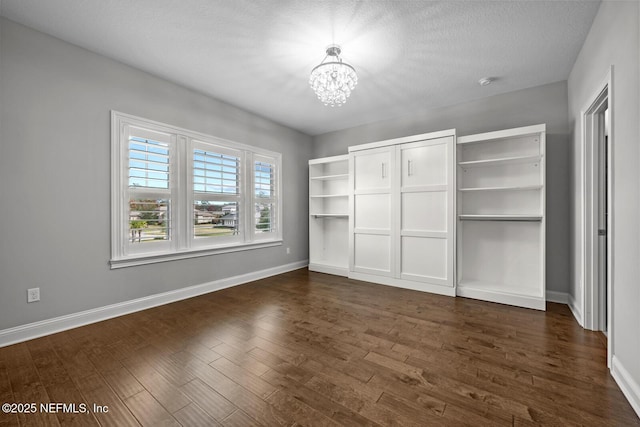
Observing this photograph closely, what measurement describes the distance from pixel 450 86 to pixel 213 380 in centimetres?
409

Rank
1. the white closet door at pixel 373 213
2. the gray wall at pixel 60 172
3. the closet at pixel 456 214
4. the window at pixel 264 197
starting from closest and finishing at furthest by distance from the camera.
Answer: the gray wall at pixel 60 172 → the closet at pixel 456 214 → the white closet door at pixel 373 213 → the window at pixel 264 197

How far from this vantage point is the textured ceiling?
7.07ft

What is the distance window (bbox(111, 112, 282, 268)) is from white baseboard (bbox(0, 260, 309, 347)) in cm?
45

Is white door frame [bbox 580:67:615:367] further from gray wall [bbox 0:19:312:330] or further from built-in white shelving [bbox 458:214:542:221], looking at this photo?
gray wall [bbox 0:19:312:330]

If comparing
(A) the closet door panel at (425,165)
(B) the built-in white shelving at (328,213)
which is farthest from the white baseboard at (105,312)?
(A) the closet door panel at (425,165)

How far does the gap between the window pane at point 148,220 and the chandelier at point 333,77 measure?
233 centimetres

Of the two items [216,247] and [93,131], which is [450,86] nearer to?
[216,247]

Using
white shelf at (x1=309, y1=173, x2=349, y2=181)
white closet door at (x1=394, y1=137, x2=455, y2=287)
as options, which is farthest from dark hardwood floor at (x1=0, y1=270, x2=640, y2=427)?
white shelf at (x1=309, y1=173, x2=349, y2=181)

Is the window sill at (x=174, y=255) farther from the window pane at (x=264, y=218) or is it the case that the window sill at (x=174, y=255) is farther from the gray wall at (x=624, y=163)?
the gray wall at (x=624, y=163)

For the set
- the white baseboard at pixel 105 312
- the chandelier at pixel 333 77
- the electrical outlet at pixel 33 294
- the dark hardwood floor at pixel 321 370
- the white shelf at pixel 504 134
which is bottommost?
the dark hardwood floor at pixel 321 370

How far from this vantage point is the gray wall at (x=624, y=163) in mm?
1558

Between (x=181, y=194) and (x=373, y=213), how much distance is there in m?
2.79

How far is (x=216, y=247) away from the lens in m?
3.89

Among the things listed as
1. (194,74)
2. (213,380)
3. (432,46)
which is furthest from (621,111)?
(194,74)
